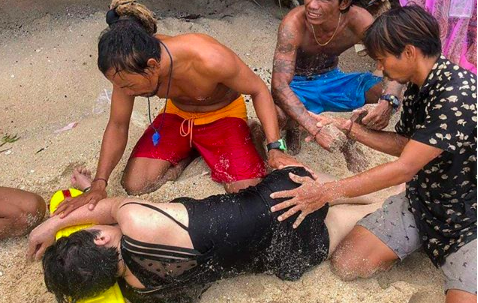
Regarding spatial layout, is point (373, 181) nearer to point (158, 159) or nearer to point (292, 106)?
point (292, 106)

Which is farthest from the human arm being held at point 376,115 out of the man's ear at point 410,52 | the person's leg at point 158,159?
the person's leg at point 158,159

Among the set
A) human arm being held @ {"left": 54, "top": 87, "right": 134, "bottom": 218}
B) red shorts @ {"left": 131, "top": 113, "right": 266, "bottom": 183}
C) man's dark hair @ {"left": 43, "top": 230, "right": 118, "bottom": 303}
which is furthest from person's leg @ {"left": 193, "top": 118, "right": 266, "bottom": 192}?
man's dark hair @ {"left": 43, "top": 230, "right": 118, "bottom": 303}

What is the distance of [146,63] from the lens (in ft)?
7.64

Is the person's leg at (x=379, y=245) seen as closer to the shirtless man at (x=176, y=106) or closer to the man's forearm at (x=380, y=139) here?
the man's forearm at (x=380, y=139)

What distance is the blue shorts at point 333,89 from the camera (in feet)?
10.6

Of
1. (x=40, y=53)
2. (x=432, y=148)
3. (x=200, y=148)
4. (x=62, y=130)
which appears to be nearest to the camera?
(x=432, y=148)

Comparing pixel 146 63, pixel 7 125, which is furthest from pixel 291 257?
pixel 7 125

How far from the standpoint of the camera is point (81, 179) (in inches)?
111

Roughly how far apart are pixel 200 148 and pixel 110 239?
3.22ft

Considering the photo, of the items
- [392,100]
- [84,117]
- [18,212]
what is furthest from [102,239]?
[84,117]

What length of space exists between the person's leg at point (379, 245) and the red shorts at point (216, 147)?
638 millimetres

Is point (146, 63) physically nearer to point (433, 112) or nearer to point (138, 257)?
point (138, 257)

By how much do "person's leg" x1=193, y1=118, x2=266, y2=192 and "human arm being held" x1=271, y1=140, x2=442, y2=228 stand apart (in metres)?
0.66

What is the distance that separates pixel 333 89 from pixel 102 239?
1.78 m
